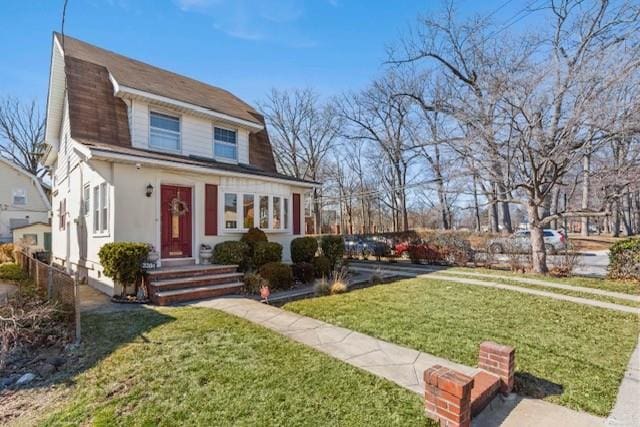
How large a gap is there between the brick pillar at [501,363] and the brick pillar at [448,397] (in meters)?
0.92

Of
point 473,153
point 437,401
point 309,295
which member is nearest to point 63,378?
point 437,401

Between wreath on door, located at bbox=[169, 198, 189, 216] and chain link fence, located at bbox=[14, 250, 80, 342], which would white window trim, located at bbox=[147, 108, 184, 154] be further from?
chain link fence, located at bbox=[14, 250, 80, 342]

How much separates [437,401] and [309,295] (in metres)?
5.60

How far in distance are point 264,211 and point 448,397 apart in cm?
887

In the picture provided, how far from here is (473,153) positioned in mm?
11328

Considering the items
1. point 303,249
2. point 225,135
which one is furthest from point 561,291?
point 225,135

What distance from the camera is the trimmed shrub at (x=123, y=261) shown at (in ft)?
23.9

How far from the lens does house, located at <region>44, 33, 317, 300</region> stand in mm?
8398

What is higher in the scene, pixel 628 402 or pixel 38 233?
pixel 38 233

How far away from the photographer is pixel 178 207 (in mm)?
9141

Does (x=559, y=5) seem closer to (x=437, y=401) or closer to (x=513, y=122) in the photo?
(x=513, y=122)

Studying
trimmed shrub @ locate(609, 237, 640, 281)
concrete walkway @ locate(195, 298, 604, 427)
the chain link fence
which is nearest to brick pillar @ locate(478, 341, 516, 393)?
concrete walkway @ locate(195, 298, 604, 427)

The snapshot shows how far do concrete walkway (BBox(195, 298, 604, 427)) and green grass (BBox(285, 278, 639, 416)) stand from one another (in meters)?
0.21

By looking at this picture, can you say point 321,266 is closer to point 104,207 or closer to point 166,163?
point 166,163
